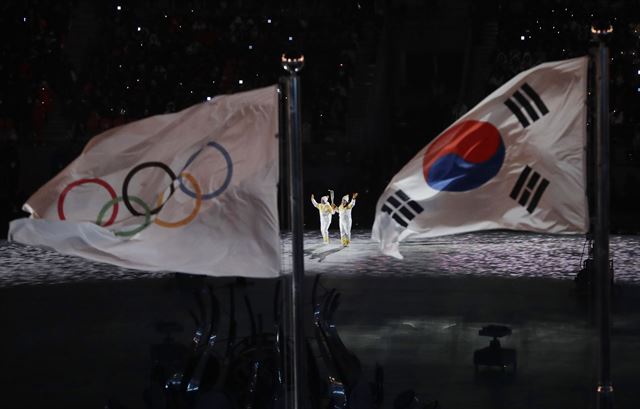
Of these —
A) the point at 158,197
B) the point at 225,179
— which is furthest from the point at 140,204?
the point at 225,179

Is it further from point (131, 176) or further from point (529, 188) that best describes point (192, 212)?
point (529, 188)

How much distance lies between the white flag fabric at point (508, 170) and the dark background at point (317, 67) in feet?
63.8

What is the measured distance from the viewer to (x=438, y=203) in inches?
357

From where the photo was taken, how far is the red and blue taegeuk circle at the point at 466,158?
29.4 ft

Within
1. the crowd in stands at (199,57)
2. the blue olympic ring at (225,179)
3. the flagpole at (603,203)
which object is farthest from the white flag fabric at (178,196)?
the crowd in stands at (199,57)

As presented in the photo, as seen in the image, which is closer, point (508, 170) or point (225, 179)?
point (225, 179)

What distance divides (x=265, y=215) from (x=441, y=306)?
9059mm

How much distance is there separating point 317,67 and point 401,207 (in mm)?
24494

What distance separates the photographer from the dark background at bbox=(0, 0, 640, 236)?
30.1m

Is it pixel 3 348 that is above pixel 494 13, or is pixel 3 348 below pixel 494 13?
below

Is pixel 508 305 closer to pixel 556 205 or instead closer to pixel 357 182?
pixel 556 205

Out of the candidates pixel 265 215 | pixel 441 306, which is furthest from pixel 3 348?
pixel 265 215

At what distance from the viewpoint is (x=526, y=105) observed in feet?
29.4

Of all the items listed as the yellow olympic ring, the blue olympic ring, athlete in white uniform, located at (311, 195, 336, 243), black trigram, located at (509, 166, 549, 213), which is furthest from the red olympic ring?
athlete in white uniform, located at (311, 195, 336, 243)
